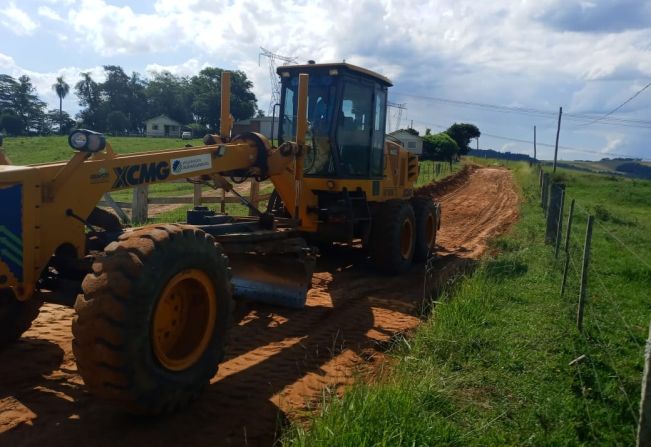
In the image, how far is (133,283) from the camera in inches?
141

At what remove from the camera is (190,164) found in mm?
5492

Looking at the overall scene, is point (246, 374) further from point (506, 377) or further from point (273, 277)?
point (506, 377)

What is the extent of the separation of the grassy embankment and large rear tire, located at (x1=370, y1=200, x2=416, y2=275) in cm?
156

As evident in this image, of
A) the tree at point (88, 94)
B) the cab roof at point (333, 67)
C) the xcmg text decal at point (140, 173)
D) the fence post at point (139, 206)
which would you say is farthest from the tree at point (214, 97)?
the xcmg text decal at point (140, 173)

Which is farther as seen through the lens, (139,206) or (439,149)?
(439,149)

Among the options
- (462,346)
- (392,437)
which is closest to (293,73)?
(462,346)

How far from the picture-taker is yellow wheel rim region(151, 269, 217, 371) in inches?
163

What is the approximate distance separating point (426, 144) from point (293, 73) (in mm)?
47105

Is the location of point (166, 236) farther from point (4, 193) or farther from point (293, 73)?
point (293, 73)

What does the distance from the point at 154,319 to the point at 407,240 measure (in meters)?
6.72

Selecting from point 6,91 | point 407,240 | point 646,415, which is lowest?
point 407,240

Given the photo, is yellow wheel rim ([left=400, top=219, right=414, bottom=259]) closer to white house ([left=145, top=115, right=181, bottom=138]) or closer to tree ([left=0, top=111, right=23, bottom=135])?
tree ([left=0, top=111, right=23, bottom=135])

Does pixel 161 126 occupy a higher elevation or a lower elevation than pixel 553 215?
higher

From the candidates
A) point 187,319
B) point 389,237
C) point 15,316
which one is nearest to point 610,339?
point 389,237
